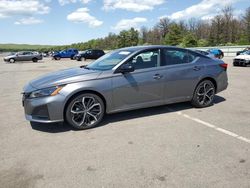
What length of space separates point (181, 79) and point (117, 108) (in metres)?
1.73

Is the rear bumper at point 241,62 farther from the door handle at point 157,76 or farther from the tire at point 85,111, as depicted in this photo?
the tire at point 85,111

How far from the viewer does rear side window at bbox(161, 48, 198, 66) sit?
6.02 metres

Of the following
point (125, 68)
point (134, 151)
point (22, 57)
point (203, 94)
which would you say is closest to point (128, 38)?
point (22, 57)

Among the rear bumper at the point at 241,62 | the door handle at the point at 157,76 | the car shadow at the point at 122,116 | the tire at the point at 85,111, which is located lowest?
the car shadow at the point at 122,116

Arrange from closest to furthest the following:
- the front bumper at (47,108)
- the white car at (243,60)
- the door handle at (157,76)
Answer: the front bumper at (47,108) → the door handle at (157,76) → the white car at (243,60)

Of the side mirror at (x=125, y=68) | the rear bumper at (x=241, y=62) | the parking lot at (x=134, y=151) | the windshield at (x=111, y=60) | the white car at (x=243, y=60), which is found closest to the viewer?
the parking lot at (x=134, y=151)

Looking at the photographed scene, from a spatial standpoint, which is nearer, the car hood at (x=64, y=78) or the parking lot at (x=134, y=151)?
the parking lot at (x=134, y=151)

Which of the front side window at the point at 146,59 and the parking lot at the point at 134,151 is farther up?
the front side window at the point at 146,59

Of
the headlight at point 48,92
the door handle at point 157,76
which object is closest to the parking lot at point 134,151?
the headlight at point 48,92

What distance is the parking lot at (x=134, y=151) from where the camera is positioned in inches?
129

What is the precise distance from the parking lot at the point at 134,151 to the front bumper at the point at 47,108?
30 cm

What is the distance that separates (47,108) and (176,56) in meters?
3.17

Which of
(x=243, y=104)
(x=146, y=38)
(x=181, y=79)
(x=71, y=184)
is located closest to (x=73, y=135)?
(x=71, y=184)

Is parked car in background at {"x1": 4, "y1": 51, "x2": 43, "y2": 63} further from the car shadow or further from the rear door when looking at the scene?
the rear door
